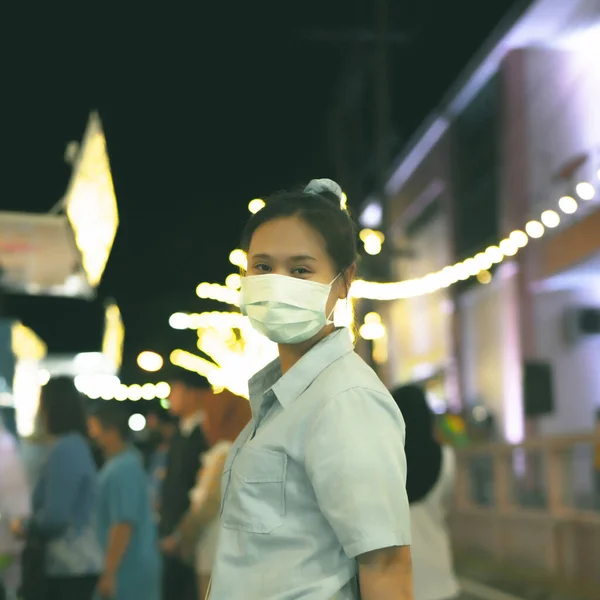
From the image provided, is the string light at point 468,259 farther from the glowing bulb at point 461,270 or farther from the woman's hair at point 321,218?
the woman's hair at point 321,218

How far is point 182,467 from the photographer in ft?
21.4

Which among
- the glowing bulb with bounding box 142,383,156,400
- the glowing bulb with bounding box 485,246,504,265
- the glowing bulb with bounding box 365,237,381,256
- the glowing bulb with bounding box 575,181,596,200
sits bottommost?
the glowing bulb with bounding box 485,246,504,265

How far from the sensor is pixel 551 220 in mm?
11016

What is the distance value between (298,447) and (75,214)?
5068mm

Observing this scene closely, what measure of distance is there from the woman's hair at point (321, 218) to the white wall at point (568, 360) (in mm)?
20498

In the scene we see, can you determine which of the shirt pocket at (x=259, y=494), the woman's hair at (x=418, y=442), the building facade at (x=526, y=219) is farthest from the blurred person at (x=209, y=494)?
the building facade at (x=526, y=219)

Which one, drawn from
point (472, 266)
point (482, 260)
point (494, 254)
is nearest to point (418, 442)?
point (494, 254)

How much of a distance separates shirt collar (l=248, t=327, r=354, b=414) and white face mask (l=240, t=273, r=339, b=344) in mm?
55

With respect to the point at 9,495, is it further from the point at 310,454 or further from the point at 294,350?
the point at 310,454

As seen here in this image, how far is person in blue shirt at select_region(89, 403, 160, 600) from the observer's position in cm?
632

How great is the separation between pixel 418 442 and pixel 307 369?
7.77 ft

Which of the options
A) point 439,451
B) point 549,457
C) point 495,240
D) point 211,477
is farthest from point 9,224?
point 495,240

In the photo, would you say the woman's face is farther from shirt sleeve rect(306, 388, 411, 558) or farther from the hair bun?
shirt sleeve rect(306, 388, 411, 558)

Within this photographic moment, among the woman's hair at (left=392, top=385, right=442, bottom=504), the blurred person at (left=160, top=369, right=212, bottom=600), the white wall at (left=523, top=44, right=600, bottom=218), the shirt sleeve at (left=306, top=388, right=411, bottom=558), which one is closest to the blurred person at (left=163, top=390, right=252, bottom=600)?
the blurred person at (left=160, top=369, right=212, bottom=600)
